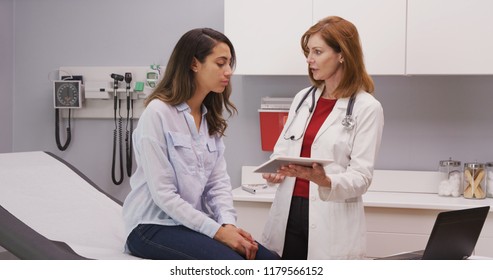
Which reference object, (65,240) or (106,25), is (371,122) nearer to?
(65,240)

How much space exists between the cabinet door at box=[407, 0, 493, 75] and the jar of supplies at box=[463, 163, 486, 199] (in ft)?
1.50

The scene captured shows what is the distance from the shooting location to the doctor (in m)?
2.01

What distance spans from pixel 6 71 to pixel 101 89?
648 millimetres

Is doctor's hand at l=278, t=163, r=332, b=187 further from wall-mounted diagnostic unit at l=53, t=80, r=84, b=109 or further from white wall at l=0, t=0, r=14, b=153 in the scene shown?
white wall at l=0, t=0, r=14, b=153

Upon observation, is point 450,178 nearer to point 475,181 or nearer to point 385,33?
point 475,181

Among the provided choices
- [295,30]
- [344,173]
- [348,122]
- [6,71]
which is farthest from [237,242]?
[6,71]

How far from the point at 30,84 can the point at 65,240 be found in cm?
189

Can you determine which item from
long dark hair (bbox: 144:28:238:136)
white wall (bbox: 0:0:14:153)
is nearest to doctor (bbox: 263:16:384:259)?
long dark hair (bbox: 144:28:238:136)

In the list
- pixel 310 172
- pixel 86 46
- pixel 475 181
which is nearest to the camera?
pixel 310 172

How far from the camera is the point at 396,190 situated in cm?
314

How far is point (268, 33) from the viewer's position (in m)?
3.00

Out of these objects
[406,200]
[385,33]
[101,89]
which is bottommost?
[406,200]

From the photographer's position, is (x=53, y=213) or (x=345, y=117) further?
(x=53, y=213)

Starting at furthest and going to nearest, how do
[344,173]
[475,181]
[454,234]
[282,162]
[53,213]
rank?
[475,181] → [53,213] → [344,173] → [282,162] → [454,234]
